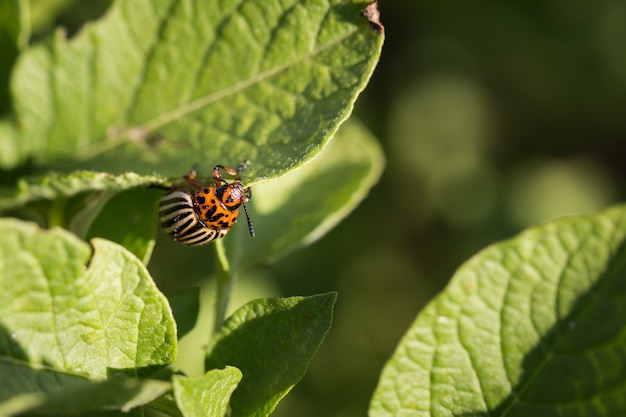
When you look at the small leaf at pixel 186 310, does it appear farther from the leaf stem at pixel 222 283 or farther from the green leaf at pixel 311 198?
the green leaf at pixel 311 198

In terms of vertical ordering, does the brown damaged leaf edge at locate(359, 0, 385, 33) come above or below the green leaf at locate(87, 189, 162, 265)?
above

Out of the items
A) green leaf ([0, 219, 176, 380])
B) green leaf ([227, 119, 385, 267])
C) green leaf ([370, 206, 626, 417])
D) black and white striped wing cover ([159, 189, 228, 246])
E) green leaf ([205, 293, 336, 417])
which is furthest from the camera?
green leaf ([227, 119, 385, 267])

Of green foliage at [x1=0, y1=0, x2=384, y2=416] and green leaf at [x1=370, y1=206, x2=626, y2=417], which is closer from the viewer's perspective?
green foliage at [x1=0, y1=0, x2=384, y2=416]

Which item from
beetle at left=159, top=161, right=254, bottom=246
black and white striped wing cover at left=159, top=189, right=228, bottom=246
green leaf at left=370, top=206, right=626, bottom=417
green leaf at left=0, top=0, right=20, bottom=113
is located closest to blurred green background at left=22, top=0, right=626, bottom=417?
beetle at left=159, top=161, right=254, bottom=246

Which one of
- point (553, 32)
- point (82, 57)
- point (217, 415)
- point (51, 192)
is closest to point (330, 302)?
point (217, 415)

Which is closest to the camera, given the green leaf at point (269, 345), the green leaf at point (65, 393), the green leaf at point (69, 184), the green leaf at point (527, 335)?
the green leaf at point (65, 393)

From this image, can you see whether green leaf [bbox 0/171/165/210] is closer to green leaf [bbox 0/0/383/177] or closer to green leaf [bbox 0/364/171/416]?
green leaf [bbox 0/0/383/177]

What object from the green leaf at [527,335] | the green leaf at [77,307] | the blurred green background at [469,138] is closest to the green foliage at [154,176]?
Result: the green leaf at [77,307]

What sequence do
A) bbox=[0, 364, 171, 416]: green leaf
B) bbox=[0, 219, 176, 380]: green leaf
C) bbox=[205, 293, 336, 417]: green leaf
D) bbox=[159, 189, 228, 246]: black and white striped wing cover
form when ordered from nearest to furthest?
bbox=[0, 364, 171, 416]: green leaf < bbox=[0, 219, 176, 380]: green leaf < bbox=[205, 293, 336, 417]: green leaf < bbox=[159, 189, 228, 246]: black and white striped wing cover
